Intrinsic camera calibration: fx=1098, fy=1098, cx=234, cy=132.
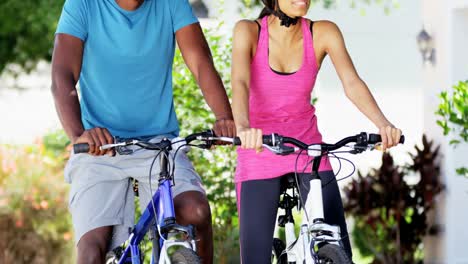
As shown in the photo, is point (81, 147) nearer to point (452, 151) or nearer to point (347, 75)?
point (347, 75)

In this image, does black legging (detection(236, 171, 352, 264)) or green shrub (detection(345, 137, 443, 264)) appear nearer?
black legging (detection(236, 171, 352, 264))

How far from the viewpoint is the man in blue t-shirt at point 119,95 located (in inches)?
191

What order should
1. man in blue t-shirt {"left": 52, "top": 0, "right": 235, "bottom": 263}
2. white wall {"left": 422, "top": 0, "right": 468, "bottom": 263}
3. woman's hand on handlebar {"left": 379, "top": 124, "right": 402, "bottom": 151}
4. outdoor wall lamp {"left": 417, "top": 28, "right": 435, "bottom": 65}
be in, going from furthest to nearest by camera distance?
1. outdoor wall lamp {"left": 417, "top": 28, "right": 435, "bottom": 65}
2. white wall {"left": 422, "top": 0, "right": 468, "bottom": 263}
3. man in blue t-shirt {"left": 52, "top": 0, "right": 235, "bottom": 263}
4. woman's hand on handlebar {"left": 379, "top": 124, "right": 402, "bottom": 151}

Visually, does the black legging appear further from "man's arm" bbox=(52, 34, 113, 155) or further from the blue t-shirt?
"man's arm" bbox=(52, 34, 113, 155)

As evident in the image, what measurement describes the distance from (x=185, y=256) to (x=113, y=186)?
0.80 metres

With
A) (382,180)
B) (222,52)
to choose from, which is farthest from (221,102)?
(382,180)

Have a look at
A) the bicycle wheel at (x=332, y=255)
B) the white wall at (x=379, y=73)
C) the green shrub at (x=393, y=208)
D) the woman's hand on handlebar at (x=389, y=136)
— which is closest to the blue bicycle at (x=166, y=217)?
the bicycle wheel at (x=332, y=255)

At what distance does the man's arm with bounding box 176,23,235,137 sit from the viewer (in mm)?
4984

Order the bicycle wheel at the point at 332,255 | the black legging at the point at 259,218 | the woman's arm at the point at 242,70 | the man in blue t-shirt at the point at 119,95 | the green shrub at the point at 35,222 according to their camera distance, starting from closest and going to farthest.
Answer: the bicycle wheel at the point at 332,255 < the woman's arm at the point at 242,70 < the man in blue t-shirt at the point at 119,95 < the black legging at the point at 259,218 < the green shrub at the point at 35,222

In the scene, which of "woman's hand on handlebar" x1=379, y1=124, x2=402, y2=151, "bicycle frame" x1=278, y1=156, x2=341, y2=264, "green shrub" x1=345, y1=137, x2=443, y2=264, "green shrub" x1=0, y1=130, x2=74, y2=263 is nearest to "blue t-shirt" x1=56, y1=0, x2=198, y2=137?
"bicycle frame" x1=278, y1=156, x2=341, y2=264

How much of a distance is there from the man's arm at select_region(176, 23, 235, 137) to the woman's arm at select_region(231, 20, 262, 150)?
6.4 inches

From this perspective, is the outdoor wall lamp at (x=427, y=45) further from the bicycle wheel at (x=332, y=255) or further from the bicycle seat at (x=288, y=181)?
the bicycle wheel at (x=332, y=255)

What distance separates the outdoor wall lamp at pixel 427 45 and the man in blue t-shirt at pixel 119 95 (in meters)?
4.12

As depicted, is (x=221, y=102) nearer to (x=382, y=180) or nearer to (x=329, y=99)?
(x=382, y=180)
